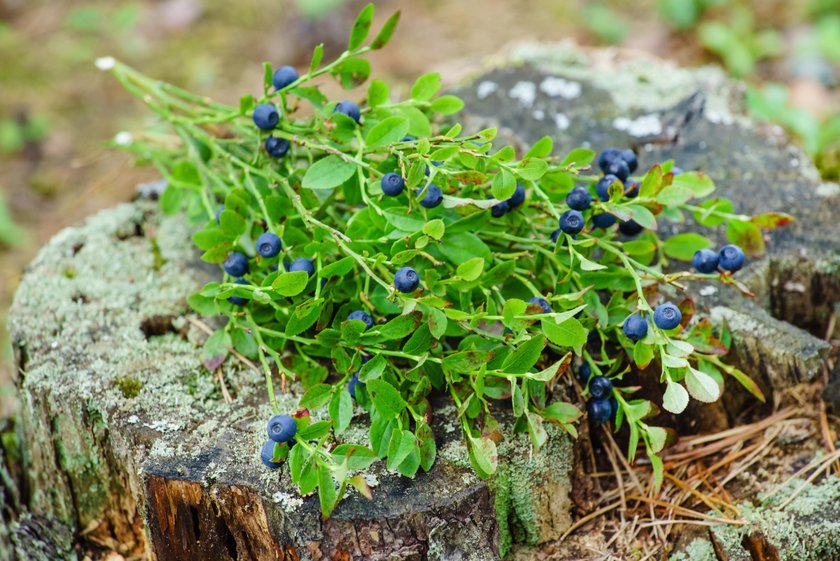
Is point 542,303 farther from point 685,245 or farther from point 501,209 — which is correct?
point 685,245

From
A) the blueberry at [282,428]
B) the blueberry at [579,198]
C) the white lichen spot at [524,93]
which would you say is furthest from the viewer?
the white lichen spot at [524,93]

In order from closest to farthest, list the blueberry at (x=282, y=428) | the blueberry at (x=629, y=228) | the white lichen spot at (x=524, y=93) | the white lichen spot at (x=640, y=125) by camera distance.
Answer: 1. the blueberry at (x=282, y=428)
2. the blueberry at (x=629, y=228)
3. the white lichen spot at (x=640, y=125)
4. the white lichen spot at (x=524, y=93)

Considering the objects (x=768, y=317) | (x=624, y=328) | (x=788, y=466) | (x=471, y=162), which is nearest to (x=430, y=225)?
(x=471, y=162)

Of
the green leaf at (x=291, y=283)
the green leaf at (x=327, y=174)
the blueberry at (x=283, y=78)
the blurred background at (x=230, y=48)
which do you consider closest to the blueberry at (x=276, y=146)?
the blueberry at (x=283, y=78)

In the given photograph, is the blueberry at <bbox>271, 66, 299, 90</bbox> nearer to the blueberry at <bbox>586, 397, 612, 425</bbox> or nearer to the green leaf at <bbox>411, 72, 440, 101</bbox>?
the green leaf at <bbox>411, 72, 440, 101</bbox>

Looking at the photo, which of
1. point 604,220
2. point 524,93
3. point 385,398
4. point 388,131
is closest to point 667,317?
point 604,220

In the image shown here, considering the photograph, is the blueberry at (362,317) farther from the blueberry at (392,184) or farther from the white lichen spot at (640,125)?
the white lichen spot at (640,125)

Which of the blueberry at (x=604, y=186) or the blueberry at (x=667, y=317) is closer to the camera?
the blueberry at (x=667, y=317)
